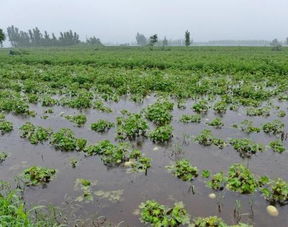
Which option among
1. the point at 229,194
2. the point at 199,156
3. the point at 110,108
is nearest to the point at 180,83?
the point at 110,108

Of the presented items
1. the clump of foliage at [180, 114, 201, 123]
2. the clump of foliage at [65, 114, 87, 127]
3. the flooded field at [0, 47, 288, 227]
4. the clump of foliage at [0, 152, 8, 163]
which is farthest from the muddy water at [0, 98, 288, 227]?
A: the clump of foliage at [65, 114, 87, 127]

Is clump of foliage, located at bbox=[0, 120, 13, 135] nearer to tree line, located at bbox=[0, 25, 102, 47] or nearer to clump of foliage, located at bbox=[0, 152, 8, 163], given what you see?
clump of foliage, located at bbox=[0, 152, 8, 163]

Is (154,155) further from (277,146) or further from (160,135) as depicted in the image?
(277,146)

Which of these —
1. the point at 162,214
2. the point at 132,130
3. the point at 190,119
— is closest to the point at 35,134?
the point at 132,130

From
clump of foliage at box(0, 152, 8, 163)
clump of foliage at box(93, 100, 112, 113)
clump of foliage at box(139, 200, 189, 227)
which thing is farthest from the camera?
clump of foliage at box(93, 100, 112, 113)

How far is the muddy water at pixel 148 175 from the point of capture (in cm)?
538

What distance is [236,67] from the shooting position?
19.8 m

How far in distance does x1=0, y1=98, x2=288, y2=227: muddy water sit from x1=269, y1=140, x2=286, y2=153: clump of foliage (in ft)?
0.54

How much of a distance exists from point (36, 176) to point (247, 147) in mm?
5491

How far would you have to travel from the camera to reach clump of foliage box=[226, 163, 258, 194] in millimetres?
5789

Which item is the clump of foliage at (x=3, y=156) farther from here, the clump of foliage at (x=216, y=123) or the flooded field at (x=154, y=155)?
the clump of foliage at (x=216, y=123)

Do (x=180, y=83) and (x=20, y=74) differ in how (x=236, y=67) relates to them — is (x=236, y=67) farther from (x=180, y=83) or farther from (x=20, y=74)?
(x=20, y=74)

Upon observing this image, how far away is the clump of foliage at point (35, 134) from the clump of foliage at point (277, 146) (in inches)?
267

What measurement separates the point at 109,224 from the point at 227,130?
18.4 ft
